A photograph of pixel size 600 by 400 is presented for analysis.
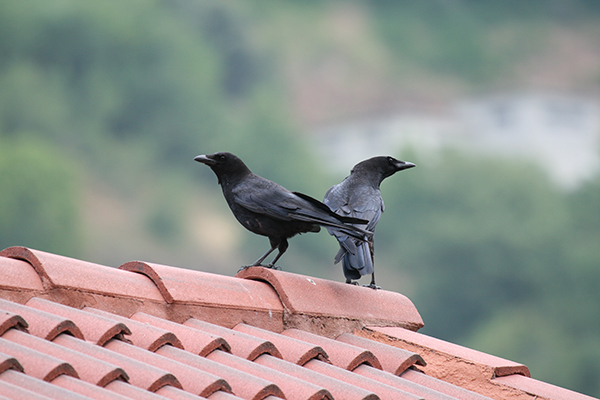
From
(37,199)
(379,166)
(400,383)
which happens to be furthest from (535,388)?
(37,199)

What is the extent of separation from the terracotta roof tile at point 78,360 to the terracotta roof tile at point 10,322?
0.02 meters

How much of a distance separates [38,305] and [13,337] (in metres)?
0.37

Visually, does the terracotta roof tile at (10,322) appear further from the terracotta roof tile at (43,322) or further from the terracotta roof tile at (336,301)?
the terracotta roof tile at (336,301)

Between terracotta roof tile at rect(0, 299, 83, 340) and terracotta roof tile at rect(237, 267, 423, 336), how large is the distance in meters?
1.17

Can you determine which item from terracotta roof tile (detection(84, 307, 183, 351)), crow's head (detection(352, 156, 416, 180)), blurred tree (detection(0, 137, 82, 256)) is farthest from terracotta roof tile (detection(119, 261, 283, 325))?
blurred tree (detection(0, 137, 82, 256))

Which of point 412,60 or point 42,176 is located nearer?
point 42,176

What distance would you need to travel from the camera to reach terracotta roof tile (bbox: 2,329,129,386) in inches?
91.9

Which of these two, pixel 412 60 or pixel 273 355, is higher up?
pixel 412 60

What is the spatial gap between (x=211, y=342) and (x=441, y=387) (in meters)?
0.95

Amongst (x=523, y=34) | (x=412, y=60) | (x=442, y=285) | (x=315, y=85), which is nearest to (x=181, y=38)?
(x=315, y=85)

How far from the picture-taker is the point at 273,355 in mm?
3041

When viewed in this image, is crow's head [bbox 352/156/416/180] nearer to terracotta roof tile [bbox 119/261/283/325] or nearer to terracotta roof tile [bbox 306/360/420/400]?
terracotta roof tile [bbox 119/261/283/325]

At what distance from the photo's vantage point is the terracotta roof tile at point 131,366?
94.9 inches

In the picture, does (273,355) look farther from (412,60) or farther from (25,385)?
(412,60)
